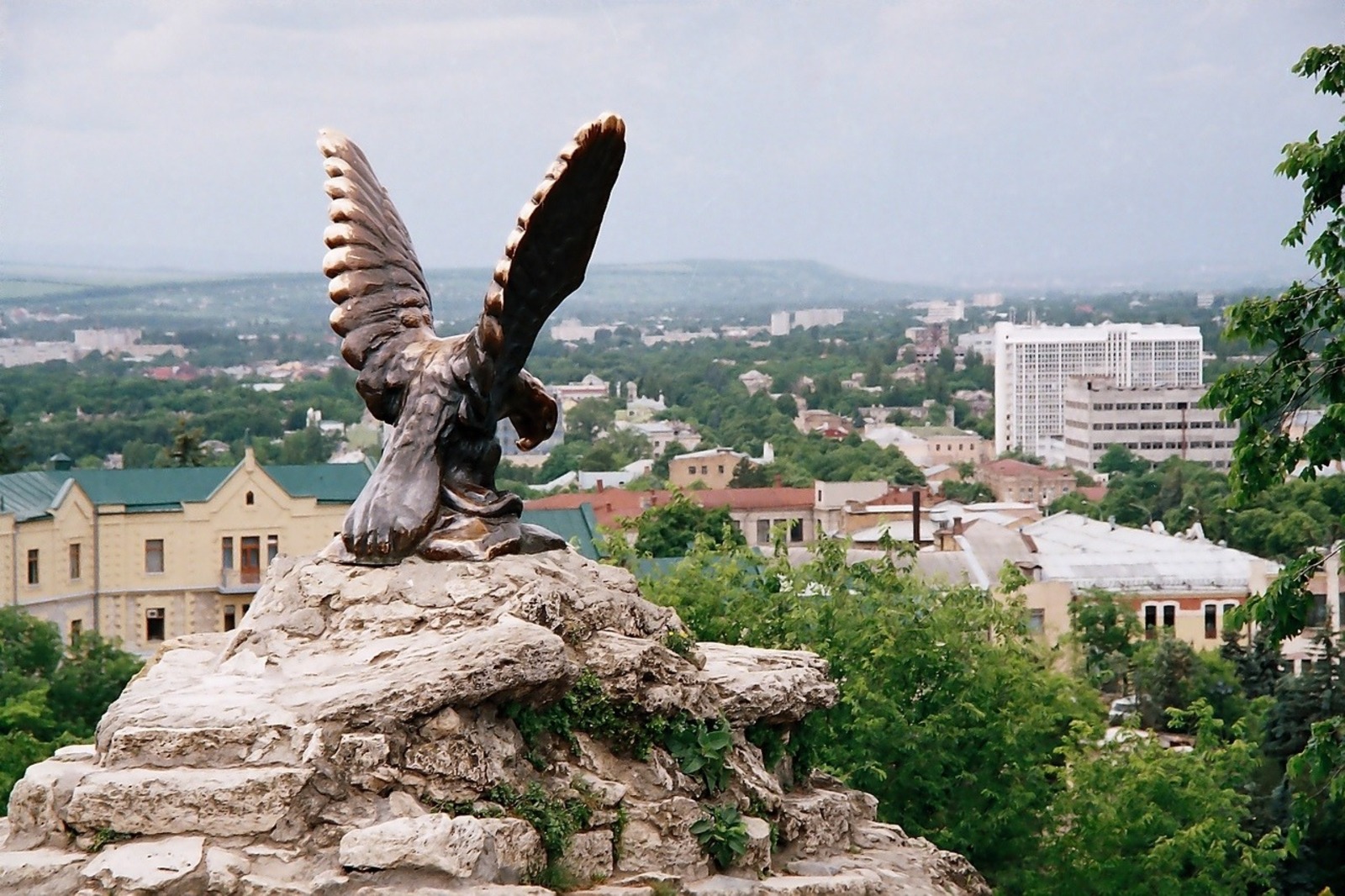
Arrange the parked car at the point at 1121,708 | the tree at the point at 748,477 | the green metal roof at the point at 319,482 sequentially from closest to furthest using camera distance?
the green metal roof at the point at 319,482 → the parked car at the point at 1121,708 → the tree at the point at 748,477

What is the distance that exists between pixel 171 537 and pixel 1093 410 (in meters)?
118

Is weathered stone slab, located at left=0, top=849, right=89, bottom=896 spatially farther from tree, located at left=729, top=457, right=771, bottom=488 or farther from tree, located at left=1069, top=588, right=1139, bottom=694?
tree, located at left=729, top=457, right=771, bottom=488

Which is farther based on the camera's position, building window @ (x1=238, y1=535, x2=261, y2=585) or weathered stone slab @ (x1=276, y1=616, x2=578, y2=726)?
building window @ (x1=238, y1=535, x2=261, y2=585)

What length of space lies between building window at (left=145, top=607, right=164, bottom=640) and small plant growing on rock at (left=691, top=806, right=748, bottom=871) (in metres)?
31.5

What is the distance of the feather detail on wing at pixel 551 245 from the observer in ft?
45.3

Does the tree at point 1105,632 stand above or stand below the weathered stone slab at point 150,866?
below

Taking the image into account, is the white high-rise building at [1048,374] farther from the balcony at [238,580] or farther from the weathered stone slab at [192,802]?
the weathered stone slab at [192,802]

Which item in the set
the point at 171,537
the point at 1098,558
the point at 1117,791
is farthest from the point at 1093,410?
the point at 1117,791

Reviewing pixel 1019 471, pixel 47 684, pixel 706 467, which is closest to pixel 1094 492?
pixel 1019 471

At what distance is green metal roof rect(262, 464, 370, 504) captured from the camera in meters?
43.5

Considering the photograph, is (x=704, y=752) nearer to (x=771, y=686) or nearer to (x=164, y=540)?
(x=771, y=686)

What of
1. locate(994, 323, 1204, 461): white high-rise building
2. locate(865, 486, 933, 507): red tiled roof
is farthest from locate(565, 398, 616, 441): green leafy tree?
locate(865, 486, 933, 507): red tiled roof

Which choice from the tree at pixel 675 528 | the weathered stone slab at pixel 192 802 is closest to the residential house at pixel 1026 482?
the tree at pixel 675 528

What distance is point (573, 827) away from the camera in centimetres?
1334
